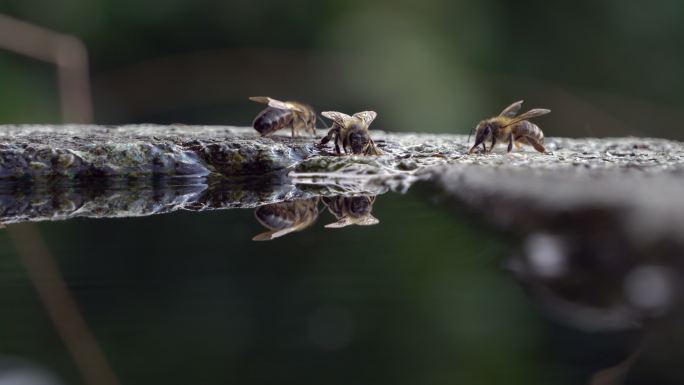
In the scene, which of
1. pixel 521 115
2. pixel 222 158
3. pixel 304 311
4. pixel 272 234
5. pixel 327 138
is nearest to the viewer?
pixel 304 311

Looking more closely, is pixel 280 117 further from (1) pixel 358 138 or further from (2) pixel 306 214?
(2) pixel 306 214

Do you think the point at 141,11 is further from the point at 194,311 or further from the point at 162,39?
the point at 194,311

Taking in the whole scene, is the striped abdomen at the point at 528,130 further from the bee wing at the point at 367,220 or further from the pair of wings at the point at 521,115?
the bee wing at the point at 367,220

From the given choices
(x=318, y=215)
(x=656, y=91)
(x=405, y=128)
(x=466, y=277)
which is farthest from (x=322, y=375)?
(x=656, y=91)

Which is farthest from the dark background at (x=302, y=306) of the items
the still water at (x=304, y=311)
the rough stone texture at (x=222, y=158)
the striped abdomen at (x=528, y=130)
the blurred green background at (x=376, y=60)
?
the blurred green background at (x=376, y=60)

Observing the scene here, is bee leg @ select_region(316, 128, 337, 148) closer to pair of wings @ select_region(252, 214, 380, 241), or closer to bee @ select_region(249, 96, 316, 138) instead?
bee @ select_region(249, 96, 316, 138)

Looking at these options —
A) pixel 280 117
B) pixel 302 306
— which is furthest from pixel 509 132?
pixel 302 306
